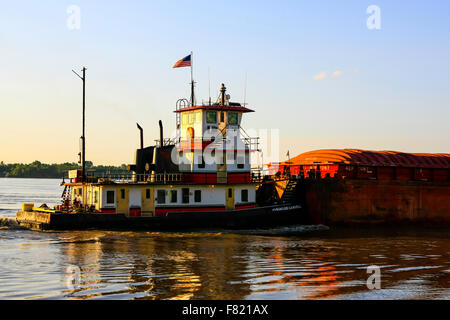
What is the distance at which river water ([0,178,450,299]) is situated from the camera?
46.2 ft

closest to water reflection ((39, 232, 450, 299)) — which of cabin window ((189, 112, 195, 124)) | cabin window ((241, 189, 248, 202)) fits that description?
cabin window ((241, 189, 248, 202))

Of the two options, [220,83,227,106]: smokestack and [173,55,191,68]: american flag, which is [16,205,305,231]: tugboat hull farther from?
[173,55,191,68]: american flag

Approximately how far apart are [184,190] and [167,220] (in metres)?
2.10

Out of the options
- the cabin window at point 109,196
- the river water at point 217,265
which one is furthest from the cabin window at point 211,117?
the cabin window at point 109,196

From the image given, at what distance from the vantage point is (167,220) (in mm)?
28016

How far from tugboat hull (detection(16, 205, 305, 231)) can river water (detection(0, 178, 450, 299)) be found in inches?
31.1

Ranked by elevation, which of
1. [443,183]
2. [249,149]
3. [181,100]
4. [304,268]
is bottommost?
[304,268]

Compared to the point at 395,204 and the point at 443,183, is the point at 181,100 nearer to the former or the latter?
the point at 395,204

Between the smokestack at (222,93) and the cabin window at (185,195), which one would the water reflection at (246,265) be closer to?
the cabin window at (185,195)

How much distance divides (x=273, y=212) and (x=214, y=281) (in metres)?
15.3
